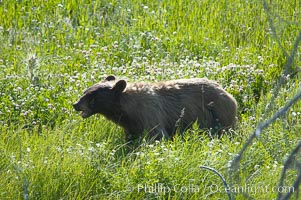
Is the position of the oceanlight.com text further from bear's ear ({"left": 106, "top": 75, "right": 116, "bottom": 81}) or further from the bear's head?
Result: bear's ear ({"left": 106, "top": 75, "right": 116, "bottom": 81})

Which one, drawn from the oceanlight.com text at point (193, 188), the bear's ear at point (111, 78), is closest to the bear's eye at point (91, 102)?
the bear's ear at point (111, 78)

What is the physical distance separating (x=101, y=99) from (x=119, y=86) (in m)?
0.21

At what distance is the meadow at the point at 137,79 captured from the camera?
586 cm

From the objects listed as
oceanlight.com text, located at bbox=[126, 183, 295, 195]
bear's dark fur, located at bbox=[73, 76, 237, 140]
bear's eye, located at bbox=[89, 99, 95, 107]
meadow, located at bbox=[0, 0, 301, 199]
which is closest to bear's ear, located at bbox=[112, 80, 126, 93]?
bear's dark fur, located at bbox=[73, 76, 237, 140]

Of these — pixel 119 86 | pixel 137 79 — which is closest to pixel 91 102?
pixel 119 86

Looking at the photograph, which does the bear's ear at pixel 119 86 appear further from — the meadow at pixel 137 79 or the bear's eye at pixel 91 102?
the meadow at pixel 137 79

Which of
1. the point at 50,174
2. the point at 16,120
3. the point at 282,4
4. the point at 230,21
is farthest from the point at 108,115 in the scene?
the point at 282,4

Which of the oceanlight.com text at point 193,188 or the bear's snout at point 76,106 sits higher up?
the bear's snout at point 76,106

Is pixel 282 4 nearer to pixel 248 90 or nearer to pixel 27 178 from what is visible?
pixel 248 90

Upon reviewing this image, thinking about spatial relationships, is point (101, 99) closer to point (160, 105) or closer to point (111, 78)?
point (111, 78)

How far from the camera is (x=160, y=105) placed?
7.36 meters

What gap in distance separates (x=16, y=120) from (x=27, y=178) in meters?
1.65

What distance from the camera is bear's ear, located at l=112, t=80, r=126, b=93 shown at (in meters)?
7.18

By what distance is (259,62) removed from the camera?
8.88 meters
